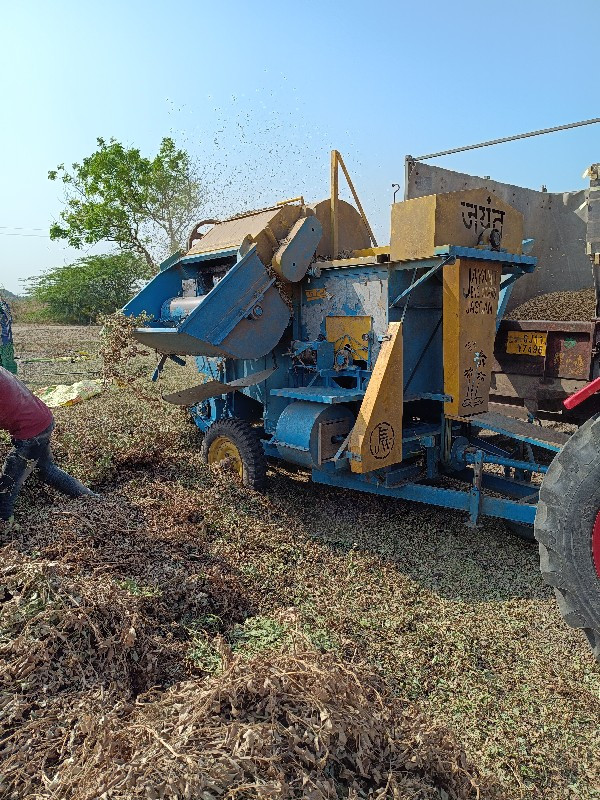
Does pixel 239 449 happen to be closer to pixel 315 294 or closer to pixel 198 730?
pixel 315 294

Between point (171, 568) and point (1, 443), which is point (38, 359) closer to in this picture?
point (1, 443)

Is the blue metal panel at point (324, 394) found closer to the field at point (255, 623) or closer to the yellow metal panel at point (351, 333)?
the yellow metal panel at point (351, 333)

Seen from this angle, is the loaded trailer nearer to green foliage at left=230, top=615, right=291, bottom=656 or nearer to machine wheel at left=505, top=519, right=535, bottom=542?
machine wheel at left=505, top=519, right=535, bottom=542

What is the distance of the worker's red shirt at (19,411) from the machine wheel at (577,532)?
3.58 metres

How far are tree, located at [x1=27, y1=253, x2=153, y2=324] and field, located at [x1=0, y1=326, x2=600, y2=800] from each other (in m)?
25.0

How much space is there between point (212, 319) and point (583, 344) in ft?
9.35

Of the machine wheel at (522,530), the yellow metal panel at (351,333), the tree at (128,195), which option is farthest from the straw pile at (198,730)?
the tree at (128,195)

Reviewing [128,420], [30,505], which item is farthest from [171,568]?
[128,420]

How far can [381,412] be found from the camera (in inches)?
165

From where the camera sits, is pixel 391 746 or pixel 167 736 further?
pixel 391 746

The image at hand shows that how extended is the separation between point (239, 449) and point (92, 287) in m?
26.4

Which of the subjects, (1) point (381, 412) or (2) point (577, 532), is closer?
(2) point (577, 532)

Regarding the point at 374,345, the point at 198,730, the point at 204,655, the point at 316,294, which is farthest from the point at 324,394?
the point at 198,730

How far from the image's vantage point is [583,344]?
Answer: 15.0 ft
